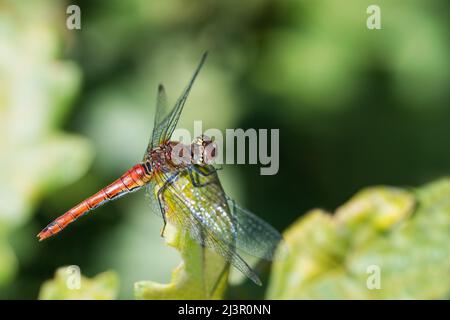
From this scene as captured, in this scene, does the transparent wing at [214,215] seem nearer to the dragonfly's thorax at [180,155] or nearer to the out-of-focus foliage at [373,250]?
the dragonfly's thorax at [180,155]

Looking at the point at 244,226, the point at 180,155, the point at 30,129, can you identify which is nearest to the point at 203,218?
the point at 244,226

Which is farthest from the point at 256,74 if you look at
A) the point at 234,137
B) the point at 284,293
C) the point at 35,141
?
the point at 284,293

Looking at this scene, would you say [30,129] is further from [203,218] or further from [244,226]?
[244,226]

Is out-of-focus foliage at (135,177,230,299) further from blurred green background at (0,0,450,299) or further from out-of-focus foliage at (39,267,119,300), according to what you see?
blurred green background at (0,0,450,299)

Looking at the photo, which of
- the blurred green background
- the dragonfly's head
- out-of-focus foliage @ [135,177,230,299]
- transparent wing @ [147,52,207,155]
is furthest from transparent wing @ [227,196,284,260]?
the blurred green background

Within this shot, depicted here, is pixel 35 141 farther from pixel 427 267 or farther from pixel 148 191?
pixel 427 267
